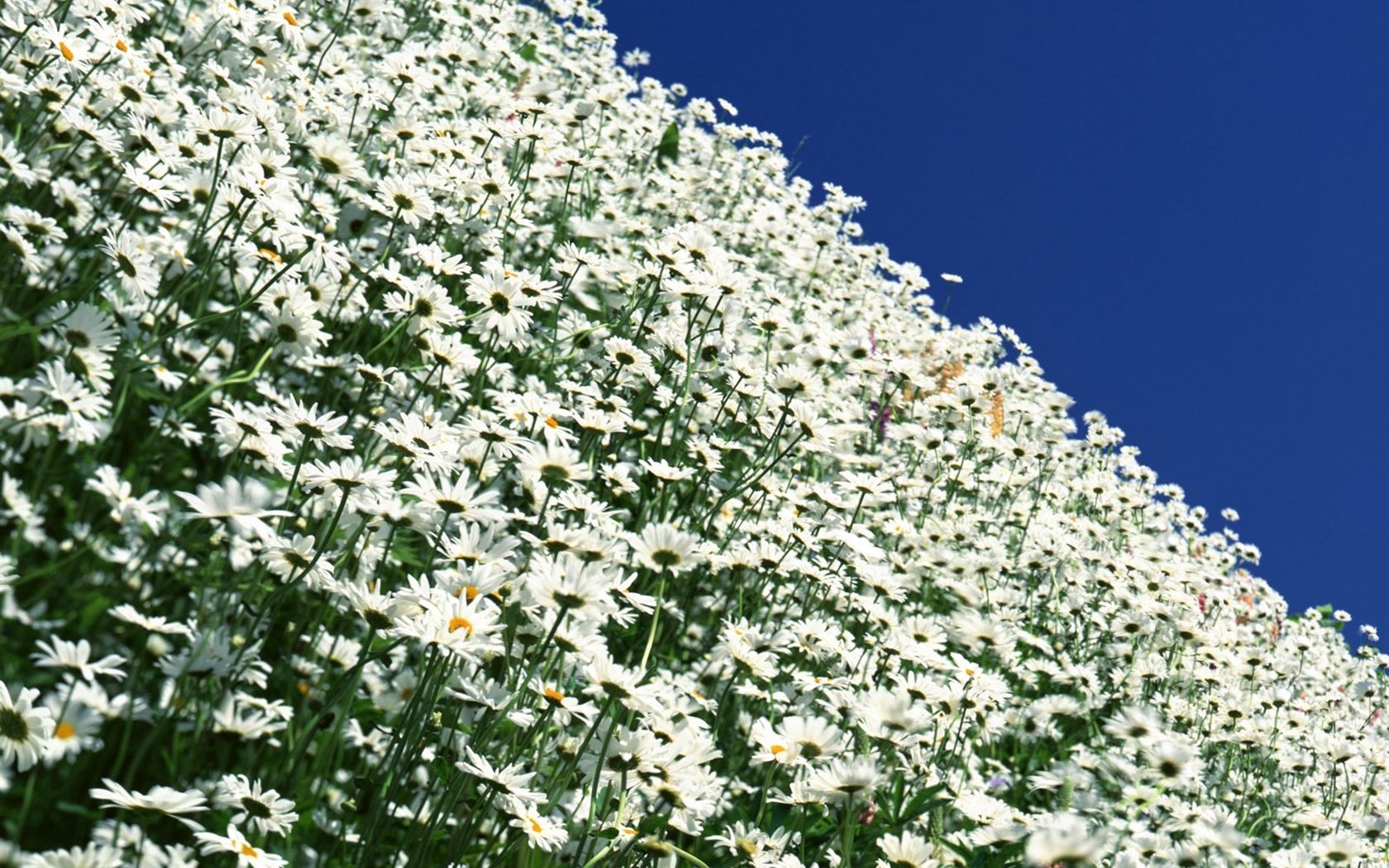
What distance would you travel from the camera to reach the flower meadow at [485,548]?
6.29ft

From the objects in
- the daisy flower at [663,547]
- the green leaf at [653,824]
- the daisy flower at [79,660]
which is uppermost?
the daisy flower at [663,547]

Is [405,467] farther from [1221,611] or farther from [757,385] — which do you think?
[1221,611]

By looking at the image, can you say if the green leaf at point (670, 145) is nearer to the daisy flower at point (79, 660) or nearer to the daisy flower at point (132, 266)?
the daisy flower at point (132, 266)

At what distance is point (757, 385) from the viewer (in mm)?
3725

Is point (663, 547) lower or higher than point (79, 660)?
higher

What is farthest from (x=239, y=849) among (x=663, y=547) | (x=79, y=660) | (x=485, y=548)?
(x=663, y=547)

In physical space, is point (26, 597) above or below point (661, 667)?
below

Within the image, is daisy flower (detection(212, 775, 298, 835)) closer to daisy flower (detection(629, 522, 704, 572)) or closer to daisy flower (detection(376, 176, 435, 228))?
daisy flower (detection(629, 522, 704, 572))

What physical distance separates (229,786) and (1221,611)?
5524mm

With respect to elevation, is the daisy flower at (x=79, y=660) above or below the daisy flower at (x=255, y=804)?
above

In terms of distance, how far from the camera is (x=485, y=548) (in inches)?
79.1

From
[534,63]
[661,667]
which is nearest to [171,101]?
[661,667]

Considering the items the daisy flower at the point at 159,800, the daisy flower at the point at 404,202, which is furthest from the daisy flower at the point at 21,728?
the daisy flower at the point at 404,202

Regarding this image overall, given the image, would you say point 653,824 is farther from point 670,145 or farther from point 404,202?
point 670,145
